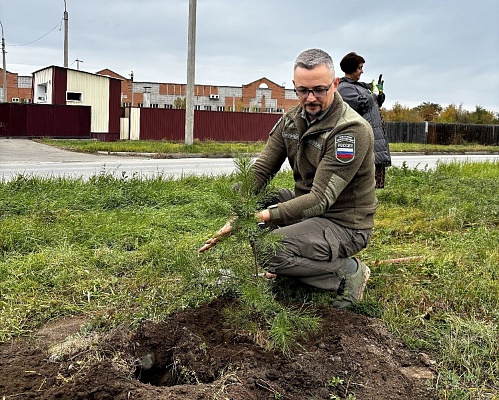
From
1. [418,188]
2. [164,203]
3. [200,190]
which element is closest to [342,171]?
[164,203]

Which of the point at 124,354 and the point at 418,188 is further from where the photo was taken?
the point at 418,188

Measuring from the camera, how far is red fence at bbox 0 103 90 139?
89.1ft

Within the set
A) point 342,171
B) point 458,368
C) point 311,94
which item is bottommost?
point 458,368

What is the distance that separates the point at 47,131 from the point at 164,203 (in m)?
22.3

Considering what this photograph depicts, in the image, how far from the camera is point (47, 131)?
27.9 metres

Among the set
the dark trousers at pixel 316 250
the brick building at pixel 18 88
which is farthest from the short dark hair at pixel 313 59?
the brick building at pixel 18 88

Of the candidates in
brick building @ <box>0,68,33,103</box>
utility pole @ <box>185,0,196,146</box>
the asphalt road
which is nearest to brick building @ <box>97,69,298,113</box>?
brick building @ <box>0,68,33,103</box>

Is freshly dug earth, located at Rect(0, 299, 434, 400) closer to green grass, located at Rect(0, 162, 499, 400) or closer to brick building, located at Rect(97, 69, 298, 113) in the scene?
green grass, located at Rect(0, 162, 499, 400)

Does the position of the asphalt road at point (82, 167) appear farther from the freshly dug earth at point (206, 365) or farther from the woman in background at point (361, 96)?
the freshly dug earth at point (206, 365)

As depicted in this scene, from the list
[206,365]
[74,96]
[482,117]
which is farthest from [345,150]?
[482,117]

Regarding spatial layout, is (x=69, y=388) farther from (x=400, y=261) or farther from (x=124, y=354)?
(x=400, y=261)

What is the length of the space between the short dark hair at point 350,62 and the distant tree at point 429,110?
4159 cm

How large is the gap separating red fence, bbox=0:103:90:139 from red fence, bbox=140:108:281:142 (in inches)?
117

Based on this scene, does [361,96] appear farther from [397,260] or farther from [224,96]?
[224,96]
